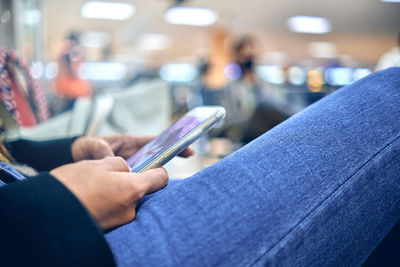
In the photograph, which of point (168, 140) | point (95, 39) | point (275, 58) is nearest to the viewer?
point (168, 140)

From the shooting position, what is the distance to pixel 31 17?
10.7ft

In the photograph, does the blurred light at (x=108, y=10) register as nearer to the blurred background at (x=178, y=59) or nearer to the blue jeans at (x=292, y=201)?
the blurred background at (x=178, y=59)

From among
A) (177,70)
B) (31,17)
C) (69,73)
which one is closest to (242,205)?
(69,73)

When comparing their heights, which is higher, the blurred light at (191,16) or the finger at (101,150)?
the finger at (101,150)

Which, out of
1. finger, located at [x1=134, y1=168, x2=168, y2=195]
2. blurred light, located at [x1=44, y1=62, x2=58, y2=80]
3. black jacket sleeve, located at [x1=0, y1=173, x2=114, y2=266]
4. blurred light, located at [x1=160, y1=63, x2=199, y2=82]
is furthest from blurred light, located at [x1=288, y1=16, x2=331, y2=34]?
black jacket sleeve, located at [x1=0, y1=173, x2=114, y2=266]

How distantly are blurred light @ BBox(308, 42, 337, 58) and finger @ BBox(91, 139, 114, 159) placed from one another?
1210cm

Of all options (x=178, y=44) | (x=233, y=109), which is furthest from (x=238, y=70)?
(x=178, y=44)

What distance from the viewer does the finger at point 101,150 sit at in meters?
0.65

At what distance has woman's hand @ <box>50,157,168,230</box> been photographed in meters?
0.37

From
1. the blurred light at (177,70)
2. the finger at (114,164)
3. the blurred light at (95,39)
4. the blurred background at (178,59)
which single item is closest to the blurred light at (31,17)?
the blurred background at (178,59)

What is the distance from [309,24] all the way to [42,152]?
9.39 meters

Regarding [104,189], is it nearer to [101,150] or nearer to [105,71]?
[101,150]

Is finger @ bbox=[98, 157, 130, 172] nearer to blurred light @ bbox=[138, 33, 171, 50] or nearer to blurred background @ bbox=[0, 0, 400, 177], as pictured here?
blurred background @ bbox=[0, 0, 400, 177]

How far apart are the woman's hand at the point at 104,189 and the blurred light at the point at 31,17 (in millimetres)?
2995
